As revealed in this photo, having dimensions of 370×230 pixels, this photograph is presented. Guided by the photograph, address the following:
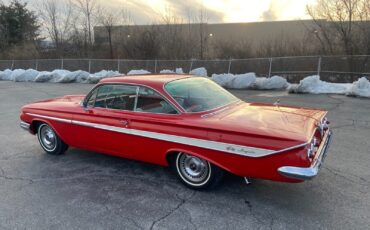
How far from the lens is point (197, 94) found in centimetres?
448

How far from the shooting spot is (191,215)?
3.54 metres

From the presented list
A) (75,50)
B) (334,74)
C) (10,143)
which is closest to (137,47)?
(75,50)

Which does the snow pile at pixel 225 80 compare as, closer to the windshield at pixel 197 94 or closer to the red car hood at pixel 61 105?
the red car hood at pixel 61 105

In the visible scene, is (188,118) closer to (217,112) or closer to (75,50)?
(217,112)

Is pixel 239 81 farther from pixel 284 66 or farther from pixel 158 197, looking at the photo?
pixel 158 197

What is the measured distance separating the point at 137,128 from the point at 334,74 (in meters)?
12.6

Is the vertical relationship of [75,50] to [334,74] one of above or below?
above

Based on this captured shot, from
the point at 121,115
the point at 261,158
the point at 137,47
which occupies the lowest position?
the point at 261,158

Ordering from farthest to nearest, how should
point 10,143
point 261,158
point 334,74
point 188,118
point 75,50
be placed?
point 75,50
point 334,74
point 10,143
point 188,118
point 261,158

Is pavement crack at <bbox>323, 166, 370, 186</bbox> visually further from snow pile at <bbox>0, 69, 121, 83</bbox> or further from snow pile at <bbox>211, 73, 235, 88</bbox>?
snow pile at <bbox>0, 69, 121, 83</bbox>

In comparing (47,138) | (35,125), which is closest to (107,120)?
(47,138)

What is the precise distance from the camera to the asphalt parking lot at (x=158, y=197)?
11.2ft

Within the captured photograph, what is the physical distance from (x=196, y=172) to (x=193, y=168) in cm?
6

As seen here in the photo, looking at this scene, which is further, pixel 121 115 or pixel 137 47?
pixel 137 47
